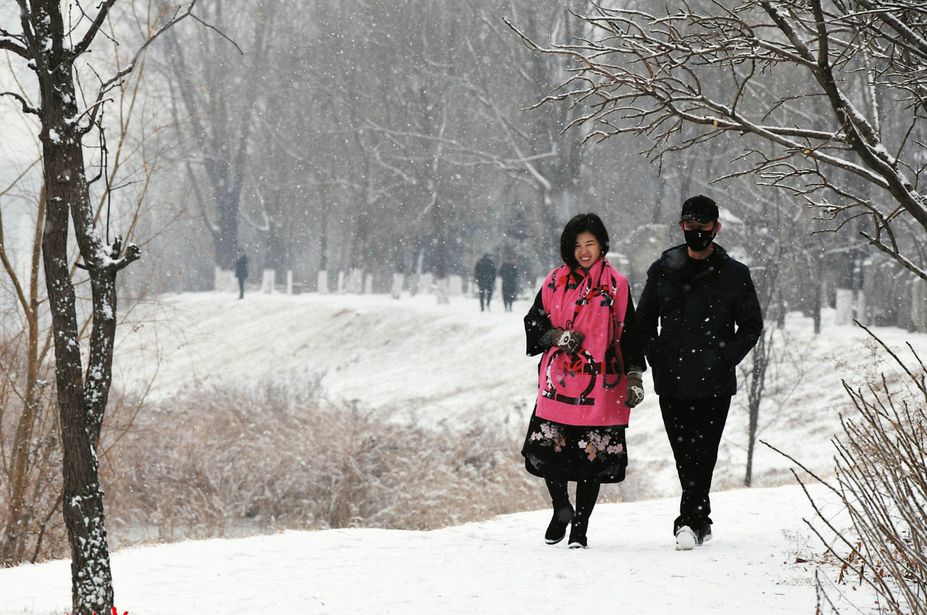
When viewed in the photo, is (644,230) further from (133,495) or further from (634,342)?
(634,342)

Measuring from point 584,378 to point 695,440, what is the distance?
2.28ft

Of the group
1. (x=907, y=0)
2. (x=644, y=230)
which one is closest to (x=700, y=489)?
(x=907, y=0)

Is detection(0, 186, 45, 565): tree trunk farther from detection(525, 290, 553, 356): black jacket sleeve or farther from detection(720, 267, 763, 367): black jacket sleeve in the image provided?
detection(720, 267, 763, 367): black jacket sleeve

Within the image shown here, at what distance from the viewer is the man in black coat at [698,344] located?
17.6ft

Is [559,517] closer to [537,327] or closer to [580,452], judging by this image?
[580,452]

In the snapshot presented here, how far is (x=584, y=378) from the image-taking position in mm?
5531

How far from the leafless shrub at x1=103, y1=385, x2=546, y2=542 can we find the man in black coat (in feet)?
21.3

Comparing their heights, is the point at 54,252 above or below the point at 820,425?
above

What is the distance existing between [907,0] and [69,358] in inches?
143

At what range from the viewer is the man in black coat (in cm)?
536

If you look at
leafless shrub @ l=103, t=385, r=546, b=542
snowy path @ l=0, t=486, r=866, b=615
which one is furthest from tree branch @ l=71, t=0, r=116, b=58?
leafless shrub @ l=103, t=385, r=546, b=542

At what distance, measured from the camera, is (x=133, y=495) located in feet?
41.9

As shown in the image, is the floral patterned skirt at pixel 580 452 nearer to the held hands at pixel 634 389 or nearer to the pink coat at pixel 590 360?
the pink coat at pixel 590 360

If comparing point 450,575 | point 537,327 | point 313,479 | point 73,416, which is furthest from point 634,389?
point 313,479
